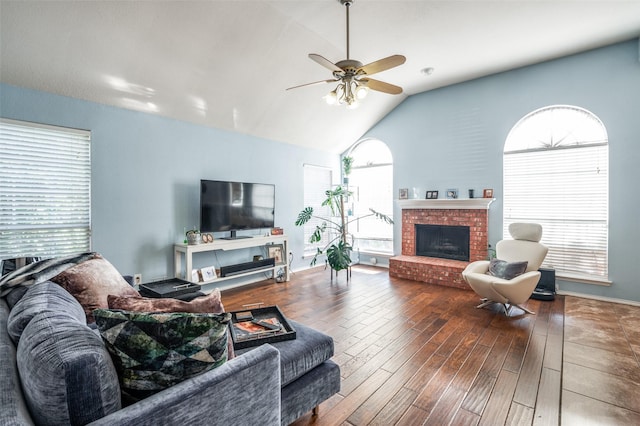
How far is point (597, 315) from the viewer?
344cm

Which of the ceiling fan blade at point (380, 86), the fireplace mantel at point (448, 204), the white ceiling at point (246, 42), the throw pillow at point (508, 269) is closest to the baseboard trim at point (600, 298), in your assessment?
the throw pillow at point (508, 269)

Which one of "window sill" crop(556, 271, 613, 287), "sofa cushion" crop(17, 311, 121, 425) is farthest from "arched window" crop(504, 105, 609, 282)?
"sofa cushion" crop(17, 311, 121, 425)

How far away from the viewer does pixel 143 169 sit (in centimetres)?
378

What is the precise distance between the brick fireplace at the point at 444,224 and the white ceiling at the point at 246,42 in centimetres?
210

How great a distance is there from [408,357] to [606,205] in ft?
11.8

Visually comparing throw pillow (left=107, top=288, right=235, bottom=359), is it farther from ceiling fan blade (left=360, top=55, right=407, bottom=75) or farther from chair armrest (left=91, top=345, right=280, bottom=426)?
ceiling fan blade (left=360, top=55, right=407, bottom=75)

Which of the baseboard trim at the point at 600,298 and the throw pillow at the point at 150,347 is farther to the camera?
the baseboard trim at the point at 600,298

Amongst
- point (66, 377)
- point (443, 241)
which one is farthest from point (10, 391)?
point (443, 241)

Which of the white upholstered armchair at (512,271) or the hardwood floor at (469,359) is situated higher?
the white upholstered armchair at (512,271)

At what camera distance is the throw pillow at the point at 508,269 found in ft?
11.4

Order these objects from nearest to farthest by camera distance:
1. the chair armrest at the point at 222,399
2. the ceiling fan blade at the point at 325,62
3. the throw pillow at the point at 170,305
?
the chair armrest at the point at 222,399 → the throw pillow at the point at 170,305 → the ceiling fan blade at the point at 325,62

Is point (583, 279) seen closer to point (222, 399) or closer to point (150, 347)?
point (222, 399)

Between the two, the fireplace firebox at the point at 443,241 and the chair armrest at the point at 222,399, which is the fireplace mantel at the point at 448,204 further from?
the chair armrest at the point at 222,399

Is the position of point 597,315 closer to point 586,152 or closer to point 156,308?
point 586,152
